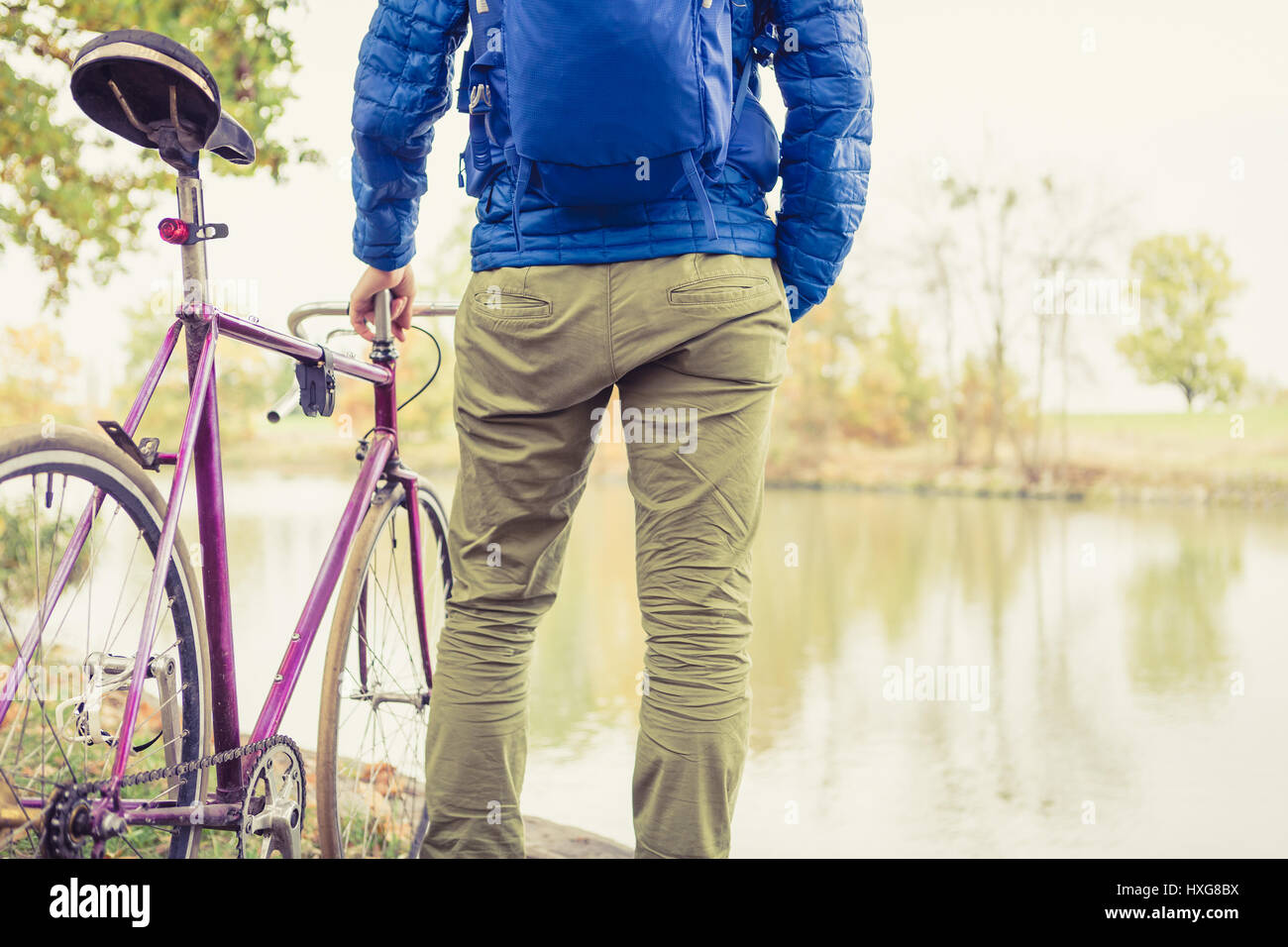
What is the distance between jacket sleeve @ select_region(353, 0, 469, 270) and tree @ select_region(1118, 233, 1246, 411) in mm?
8777

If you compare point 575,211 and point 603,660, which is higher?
point 575,211

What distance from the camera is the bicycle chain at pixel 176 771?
84 cm

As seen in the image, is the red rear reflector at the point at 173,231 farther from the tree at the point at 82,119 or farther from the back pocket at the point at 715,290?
the tree at the point at 82,119

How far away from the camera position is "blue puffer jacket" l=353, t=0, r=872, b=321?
1035 millimetres

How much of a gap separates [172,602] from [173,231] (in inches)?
16.1

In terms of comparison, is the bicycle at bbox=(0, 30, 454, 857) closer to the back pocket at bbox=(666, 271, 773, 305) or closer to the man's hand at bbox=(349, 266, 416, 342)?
the man's hand at bbox=(349, 266, 416, 342)

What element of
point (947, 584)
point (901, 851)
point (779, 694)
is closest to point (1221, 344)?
point (947, 584)

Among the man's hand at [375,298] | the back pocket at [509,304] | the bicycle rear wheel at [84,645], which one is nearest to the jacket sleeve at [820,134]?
the back pocket at [509,304]

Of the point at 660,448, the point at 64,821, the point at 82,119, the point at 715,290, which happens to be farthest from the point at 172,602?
the point at 82,119

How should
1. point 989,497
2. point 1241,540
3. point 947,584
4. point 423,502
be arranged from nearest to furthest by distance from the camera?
point 423,502 → point 947,584 → point 1241,540 → point 989,497

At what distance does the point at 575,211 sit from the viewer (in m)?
1.04

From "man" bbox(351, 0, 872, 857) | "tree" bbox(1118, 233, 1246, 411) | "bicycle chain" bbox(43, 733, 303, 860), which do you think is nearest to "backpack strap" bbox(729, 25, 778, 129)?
"man" bbox(351, 0, 872, 857)
